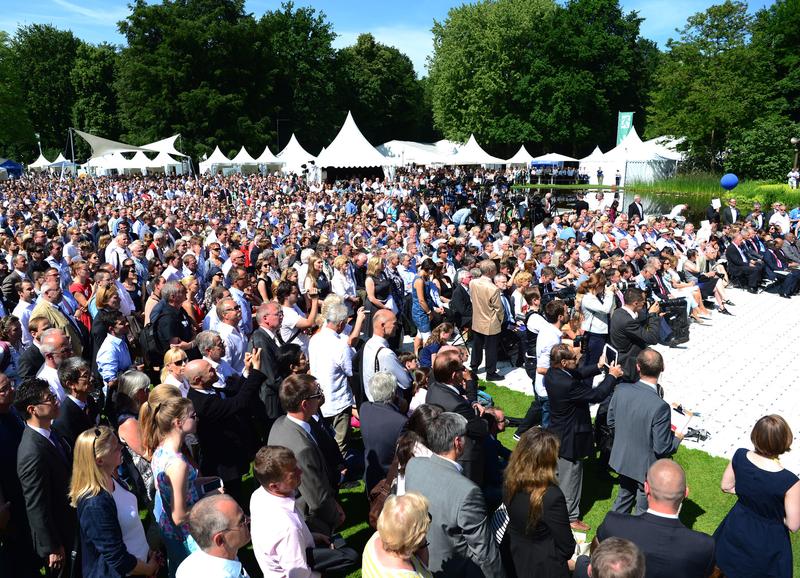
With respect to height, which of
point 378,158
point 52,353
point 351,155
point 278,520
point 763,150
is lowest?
point 278,520

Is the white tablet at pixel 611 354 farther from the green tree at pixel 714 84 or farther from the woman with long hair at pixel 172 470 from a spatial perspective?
the green tree at pixel 714 84

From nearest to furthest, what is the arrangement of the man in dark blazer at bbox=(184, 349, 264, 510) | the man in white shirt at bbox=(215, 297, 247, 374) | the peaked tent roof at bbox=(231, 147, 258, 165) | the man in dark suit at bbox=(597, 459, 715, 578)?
the man in dark suit at bbox=(597, 459, 715, 578) < the man in dark blazer at bbox=(184, 349, 264, 510) < the man in white shirt at bbox=(215, 297, 247, 374) < the peaked tent roof at bbox=(231, 147, 258, 165)

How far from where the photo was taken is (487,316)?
8.27 metres

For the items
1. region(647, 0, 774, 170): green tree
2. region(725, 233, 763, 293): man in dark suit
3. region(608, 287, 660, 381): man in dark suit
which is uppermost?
region(647, 0, 774, 170): green tree

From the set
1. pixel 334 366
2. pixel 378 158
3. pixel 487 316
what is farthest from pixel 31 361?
pixel 378 158

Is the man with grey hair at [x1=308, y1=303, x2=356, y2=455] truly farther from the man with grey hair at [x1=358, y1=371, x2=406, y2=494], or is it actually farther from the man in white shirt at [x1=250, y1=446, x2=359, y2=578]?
the man in white shirt at [x1=250, y1=446, x2=359, y2=578]

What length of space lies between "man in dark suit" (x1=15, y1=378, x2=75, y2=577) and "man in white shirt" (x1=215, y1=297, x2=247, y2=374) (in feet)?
6.83

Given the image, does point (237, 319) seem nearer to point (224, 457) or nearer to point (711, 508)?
point (224, 457)

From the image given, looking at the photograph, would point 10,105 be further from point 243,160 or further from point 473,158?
point 473,158

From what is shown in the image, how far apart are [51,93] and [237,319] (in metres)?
71.7

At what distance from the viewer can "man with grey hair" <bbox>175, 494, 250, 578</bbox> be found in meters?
2.64

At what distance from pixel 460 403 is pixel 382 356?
40.7 inches

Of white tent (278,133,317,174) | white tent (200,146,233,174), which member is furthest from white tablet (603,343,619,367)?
white tent (200,146,233,174)

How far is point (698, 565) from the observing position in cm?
297
